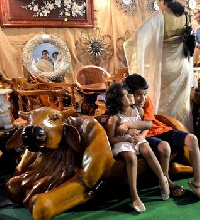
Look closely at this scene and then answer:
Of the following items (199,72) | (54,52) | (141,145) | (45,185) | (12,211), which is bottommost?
(12,211)

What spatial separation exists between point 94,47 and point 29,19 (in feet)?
4.32

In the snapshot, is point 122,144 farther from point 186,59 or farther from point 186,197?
point 186,59

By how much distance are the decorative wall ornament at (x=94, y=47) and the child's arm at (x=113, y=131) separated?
362 centimetres

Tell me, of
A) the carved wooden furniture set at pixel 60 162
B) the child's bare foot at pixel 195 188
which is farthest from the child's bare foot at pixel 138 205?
the child's bare foot at pixel 195 188

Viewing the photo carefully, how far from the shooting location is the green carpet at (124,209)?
1.95 metres

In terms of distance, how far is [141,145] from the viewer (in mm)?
2139

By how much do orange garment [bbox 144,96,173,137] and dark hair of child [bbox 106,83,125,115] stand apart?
0.85ft

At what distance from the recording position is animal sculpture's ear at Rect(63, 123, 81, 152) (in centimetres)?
201

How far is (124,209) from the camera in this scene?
2.06 metres

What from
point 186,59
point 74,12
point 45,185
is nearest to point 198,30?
point 74,12

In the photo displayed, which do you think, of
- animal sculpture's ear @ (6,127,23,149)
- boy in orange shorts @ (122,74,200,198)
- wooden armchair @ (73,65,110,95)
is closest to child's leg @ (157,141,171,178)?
boy in orange shorts @ (122,74,200,198)

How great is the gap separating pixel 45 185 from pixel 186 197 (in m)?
1.05

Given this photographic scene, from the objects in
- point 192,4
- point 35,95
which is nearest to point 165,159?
point 35,95

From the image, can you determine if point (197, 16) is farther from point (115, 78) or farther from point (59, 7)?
point (115, 78)
